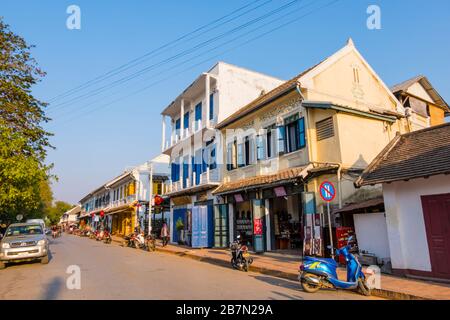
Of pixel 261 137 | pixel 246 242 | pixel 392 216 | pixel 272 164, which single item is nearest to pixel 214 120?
→ pixel 261 137

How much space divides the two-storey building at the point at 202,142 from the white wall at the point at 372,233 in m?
9.28

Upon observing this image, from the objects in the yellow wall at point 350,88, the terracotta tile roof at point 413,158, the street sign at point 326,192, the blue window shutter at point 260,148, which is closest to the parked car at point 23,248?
the blue window shutter at point 260,148

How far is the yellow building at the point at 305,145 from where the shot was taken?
12680mm

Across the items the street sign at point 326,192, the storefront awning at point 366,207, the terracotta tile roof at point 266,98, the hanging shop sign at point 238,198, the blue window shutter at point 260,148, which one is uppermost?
the terracotta tile roof at point 266,98

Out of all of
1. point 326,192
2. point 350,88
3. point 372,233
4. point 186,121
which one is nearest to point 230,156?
point 350,88

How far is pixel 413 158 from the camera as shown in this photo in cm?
936

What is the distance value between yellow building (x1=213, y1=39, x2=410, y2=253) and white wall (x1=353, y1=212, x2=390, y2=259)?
1426mm

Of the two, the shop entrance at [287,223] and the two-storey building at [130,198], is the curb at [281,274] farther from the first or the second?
the two-storey building at [130,198]

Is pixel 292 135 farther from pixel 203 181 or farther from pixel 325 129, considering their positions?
pixel 203 181

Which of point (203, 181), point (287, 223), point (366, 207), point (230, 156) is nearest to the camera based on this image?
point (366, 207)

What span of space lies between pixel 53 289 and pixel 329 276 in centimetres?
678

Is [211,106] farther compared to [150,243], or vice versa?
[211,106]

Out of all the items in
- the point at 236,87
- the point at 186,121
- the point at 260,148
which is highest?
the point at 236,87
